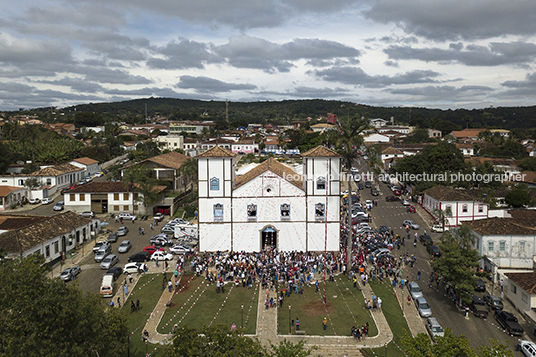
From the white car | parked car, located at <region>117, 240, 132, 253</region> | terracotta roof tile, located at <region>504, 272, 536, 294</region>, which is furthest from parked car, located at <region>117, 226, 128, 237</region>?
terracotta roof tile, located at <region>504, 272, 536, 294</region>

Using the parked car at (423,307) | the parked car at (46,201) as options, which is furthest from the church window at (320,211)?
the parked car at (46,201)

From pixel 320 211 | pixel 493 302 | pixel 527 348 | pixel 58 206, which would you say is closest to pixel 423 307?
pixel 493 302

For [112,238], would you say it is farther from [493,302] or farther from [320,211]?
[493,302]

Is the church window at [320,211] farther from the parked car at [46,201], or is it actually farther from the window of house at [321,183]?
the parked car at [46,201]

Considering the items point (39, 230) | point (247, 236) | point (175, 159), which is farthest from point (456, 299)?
point (175, 159)

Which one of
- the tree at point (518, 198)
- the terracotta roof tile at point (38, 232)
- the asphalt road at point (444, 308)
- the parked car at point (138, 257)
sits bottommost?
the asphalt road at point (444, 308)

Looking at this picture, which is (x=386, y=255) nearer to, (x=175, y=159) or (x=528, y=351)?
(x=528, y=351)

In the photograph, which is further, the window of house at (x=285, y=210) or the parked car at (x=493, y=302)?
the window of house at (x=285, y=210)

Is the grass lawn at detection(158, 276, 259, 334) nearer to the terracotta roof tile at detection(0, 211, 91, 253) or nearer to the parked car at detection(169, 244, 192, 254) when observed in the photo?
the parked car at detection(169, 244, 192, 254)

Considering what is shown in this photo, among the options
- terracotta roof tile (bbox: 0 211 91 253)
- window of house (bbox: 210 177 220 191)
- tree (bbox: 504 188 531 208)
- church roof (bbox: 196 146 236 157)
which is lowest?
terracotta roof tile (bbox: 0 211 91 253)
